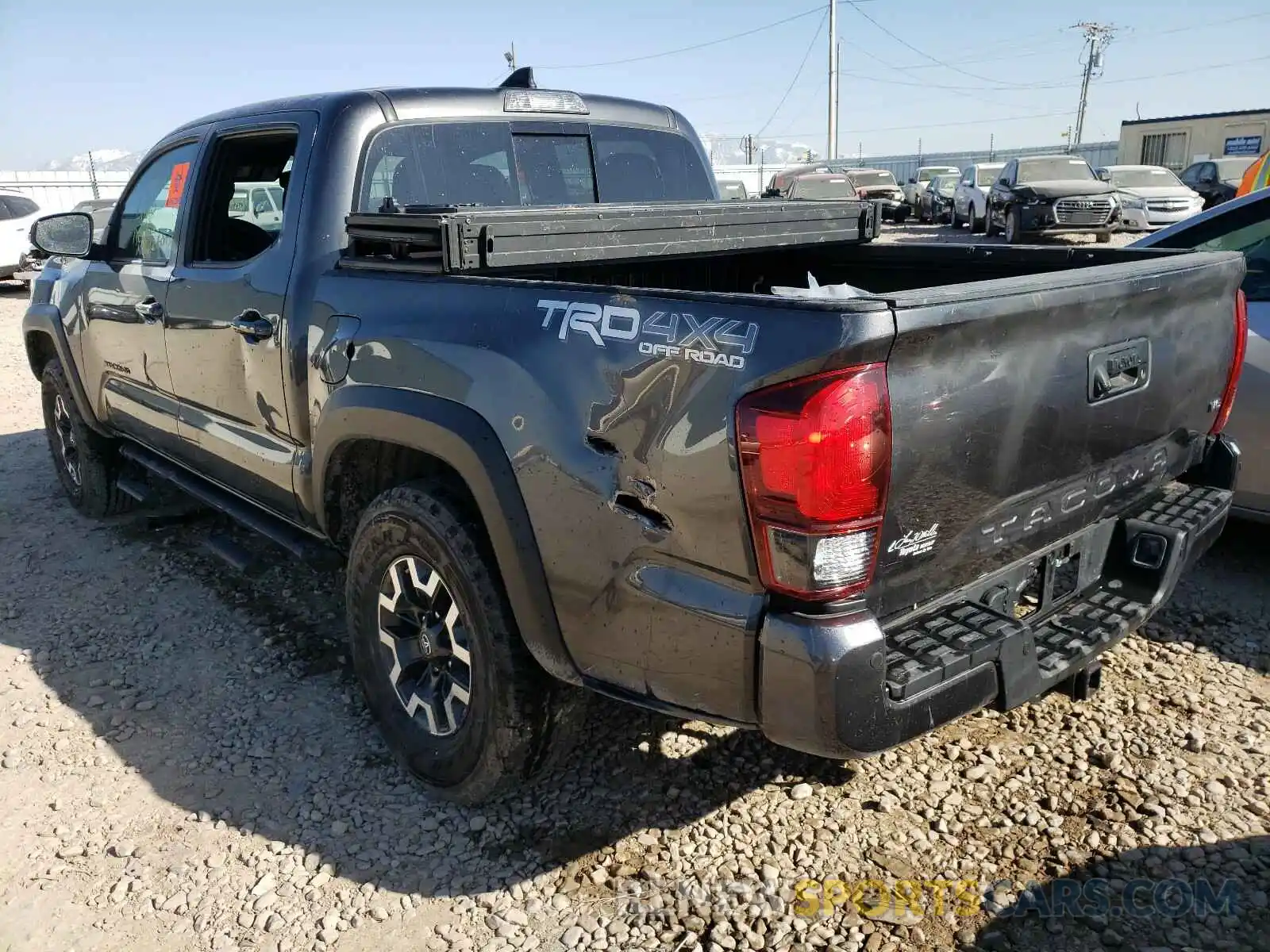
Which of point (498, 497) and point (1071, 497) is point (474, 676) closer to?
point (498, 497)

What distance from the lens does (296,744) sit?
3326 mm

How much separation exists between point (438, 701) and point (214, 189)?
2.34 metres

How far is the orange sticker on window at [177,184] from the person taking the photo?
13.4ft

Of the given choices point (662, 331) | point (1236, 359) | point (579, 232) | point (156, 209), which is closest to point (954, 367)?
point (662, 331)

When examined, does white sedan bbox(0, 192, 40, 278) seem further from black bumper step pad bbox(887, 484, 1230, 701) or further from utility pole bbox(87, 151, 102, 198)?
black bumper step pad bbox(887, 484, 1230, 701)

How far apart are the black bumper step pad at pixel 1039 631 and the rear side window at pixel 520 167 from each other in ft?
7.21

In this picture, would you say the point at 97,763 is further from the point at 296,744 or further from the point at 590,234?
the point at 590,234

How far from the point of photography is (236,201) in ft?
13.3

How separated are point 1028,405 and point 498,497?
1.26 meters

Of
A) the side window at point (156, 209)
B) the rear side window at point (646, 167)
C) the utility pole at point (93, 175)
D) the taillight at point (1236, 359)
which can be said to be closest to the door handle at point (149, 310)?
the side window at point (156, 209)

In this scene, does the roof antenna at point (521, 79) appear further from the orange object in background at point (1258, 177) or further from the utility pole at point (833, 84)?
the utility pole at point (833, 84)

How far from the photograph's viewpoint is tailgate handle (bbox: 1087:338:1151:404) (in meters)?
2.40

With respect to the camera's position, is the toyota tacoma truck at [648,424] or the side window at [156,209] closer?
the toyota tacoma truck at [648,424]

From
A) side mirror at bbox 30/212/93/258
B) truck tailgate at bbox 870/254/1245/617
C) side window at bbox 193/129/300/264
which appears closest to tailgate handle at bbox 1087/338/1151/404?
truck tailgate at bbox 870/254/1245/617
